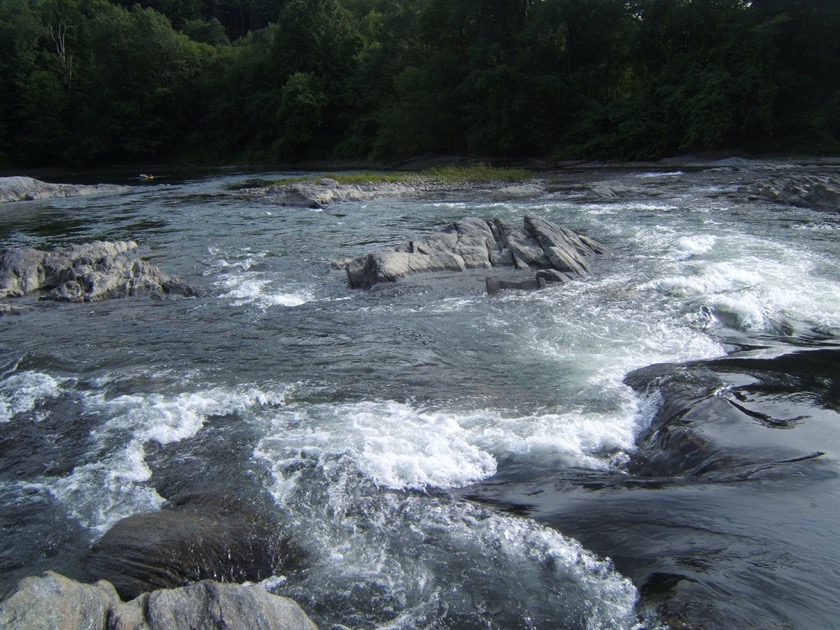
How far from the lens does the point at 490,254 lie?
15445 millimetres

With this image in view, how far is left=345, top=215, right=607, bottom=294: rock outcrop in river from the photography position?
13805 millimetres

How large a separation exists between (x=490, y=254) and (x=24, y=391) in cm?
999

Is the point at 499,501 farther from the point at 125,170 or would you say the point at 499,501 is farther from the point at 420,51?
the point at 125,170

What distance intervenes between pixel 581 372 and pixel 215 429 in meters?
4.49

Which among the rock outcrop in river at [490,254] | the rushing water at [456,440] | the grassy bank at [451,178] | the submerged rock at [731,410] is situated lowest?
the rushing water at [456,440]

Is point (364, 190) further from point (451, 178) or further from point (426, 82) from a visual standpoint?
point (426, 82)

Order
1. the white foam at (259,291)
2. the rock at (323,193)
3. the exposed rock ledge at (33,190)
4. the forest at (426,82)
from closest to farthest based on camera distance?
1. the white foam at (259,291)
2. the rock at (323,193)
3. the exposed rock ledge at (33,190)
4. the forest at (426,82)

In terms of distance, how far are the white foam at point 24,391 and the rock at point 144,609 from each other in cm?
463

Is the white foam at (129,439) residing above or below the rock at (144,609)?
below

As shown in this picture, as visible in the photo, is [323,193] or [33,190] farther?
[33,190]

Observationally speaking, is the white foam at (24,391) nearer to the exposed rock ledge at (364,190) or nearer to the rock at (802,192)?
the exposed rock ledge at (364,190)

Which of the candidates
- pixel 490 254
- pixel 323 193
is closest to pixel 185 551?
pixel 490 254

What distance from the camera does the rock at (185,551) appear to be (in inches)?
185

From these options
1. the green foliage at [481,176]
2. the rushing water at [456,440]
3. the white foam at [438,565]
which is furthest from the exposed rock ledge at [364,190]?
the white foam at [438,565]
